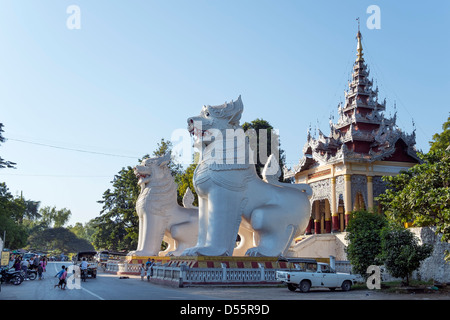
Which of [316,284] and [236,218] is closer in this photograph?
[316,284]

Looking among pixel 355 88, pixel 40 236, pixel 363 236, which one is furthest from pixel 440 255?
pixel 40 236

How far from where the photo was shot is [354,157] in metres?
27.2

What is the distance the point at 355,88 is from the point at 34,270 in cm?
2387

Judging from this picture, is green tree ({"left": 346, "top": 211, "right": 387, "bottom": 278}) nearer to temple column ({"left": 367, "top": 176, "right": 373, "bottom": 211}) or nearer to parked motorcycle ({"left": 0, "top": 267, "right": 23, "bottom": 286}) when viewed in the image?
parked motorcycle ({"left": 0, "top": 267, "right": 23, "bottom": 286})

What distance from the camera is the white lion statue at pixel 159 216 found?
19.8m

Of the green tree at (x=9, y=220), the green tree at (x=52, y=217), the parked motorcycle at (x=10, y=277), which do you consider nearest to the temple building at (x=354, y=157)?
the parked motorcycle at (x=10, y=277)

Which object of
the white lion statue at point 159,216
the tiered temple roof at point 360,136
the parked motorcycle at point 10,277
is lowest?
the parked motorcycle at point 10,277

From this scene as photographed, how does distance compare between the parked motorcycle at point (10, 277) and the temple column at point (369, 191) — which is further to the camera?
the temple column at point (369, 191)

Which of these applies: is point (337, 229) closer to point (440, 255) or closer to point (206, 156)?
point (440, 255)

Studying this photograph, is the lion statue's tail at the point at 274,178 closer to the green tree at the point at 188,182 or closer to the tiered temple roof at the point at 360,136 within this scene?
the tiered temple roof at the point at 360,136

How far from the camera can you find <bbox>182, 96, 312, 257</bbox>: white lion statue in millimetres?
14470

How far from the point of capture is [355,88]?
32.2 meters

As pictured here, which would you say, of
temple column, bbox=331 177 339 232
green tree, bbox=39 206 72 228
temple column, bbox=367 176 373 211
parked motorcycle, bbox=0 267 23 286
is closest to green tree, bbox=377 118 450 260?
temple column, bbox=367 176 373 211

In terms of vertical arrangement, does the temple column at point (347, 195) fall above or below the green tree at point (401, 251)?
above
